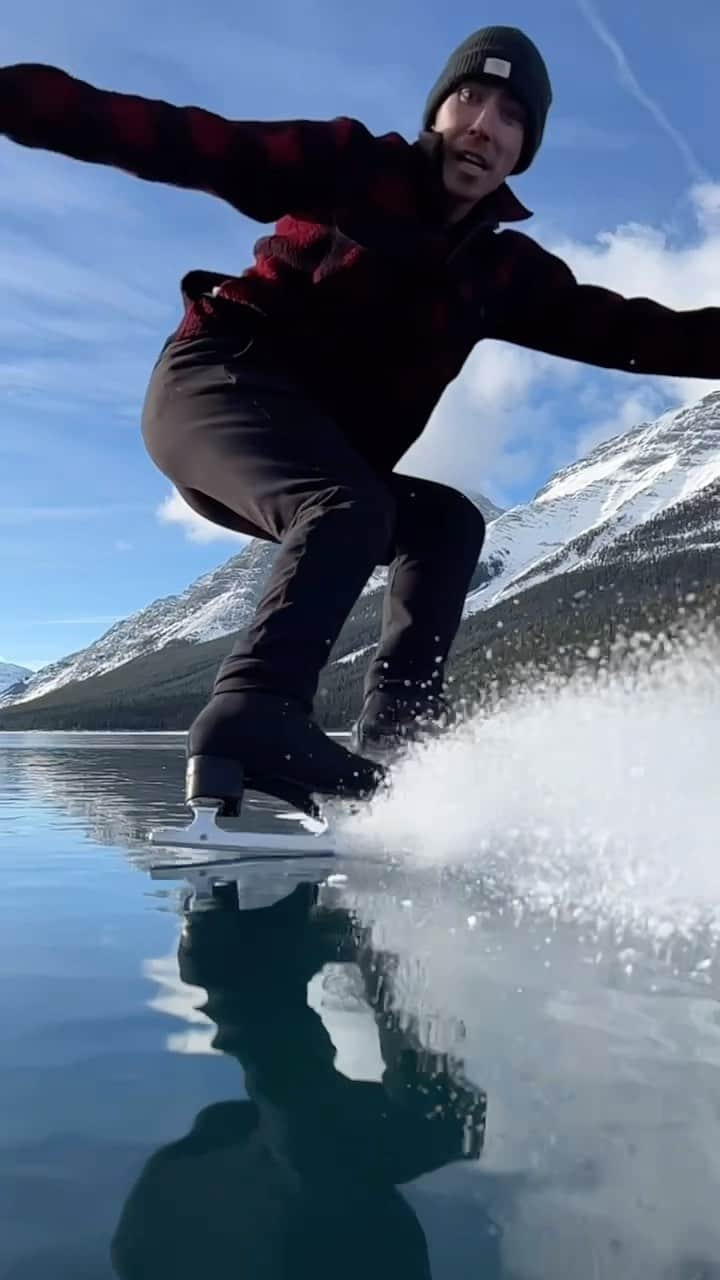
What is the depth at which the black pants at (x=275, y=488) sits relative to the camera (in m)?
3.24

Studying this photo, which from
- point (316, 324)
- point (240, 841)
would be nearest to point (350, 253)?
point (316, 324)

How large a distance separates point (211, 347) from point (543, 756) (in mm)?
2103

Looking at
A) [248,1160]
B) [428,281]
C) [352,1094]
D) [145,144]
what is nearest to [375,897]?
[352,1094]

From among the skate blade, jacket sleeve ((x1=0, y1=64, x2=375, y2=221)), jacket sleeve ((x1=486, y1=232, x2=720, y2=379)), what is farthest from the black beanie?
the skate blade

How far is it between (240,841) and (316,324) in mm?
Answer: 1970

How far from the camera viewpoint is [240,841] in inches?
151

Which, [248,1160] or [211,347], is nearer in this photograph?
[248,1160]

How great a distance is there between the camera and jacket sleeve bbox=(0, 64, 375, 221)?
3000 millimetres

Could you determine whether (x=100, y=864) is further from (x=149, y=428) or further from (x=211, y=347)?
(x=211, y=347)

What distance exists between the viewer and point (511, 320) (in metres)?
4.26

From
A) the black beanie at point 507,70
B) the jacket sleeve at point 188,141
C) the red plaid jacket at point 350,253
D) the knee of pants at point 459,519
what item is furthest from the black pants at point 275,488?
the black beanie at point 507,70

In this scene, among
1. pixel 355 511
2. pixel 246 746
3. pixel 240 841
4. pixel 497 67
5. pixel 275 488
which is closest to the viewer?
pixel 246 746

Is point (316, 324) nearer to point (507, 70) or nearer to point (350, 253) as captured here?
point (350, 253)

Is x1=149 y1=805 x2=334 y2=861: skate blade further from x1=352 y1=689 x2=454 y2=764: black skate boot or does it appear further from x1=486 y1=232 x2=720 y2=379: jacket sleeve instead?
x1=486 y1=232 x2=720 y2=379: jacket sleeve
